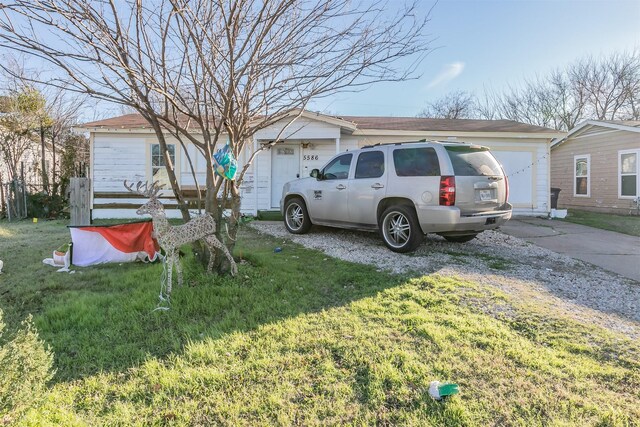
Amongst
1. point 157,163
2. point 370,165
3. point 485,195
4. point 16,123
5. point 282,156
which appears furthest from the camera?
point 16,123

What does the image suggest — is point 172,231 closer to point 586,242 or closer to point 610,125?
point 586,242

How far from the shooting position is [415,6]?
424 centimetres

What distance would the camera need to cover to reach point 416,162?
243 inches

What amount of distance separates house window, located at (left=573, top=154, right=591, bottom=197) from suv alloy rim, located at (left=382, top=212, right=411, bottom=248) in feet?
44.8

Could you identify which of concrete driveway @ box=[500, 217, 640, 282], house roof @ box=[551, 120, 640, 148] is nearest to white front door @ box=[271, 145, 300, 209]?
concrete driveway @ box=[500, 217, 640, 282]

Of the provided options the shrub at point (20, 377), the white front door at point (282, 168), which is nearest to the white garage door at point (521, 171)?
the white front door at point (282, 168)

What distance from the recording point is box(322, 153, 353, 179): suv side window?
24.1 feet

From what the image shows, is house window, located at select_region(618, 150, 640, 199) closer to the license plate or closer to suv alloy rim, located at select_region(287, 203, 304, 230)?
the license plate

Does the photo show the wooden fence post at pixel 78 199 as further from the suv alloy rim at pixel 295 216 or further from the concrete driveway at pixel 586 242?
the concrete driveway at pixel 586 242

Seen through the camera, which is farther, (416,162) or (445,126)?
(445,126)

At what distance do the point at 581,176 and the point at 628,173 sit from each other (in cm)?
210

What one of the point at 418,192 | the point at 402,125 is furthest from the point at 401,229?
the point at 402,125

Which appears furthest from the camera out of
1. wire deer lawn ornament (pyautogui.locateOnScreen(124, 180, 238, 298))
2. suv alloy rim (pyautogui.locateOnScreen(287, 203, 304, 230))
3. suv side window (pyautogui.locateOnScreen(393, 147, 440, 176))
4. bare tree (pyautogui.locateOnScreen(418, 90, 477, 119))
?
bare tree (pyautogui.locateOnScreen(418, 90, 477, 119))

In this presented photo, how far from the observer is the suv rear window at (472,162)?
581 centimetres
